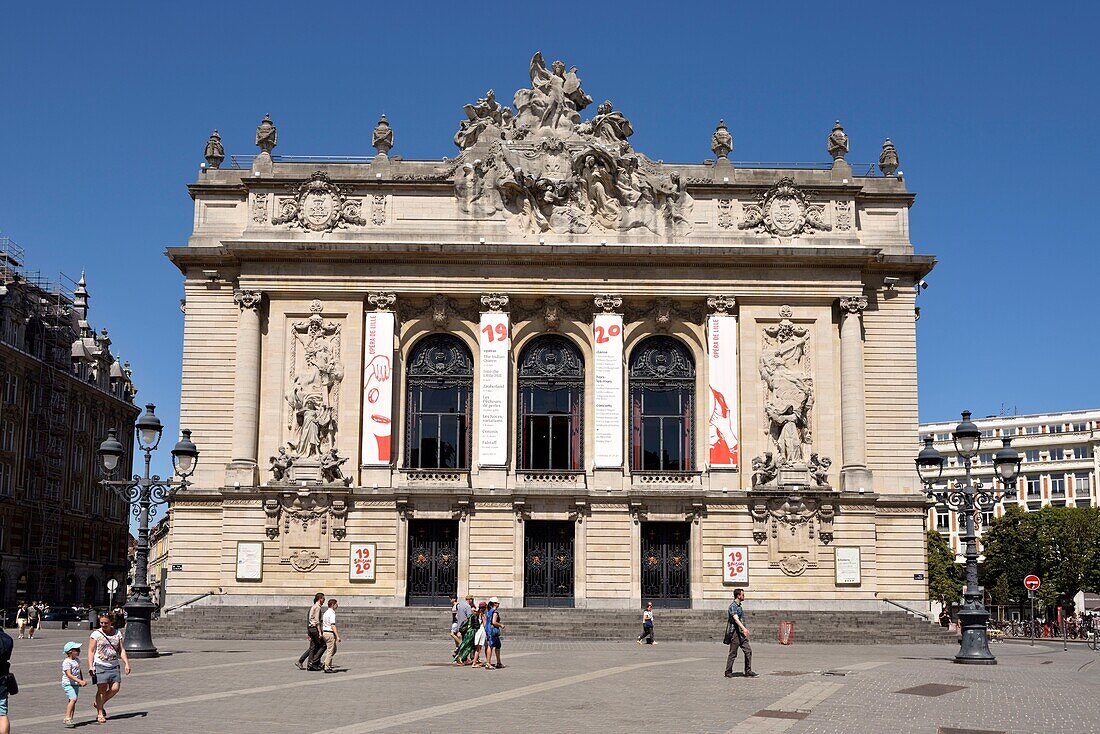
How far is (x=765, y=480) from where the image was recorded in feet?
158

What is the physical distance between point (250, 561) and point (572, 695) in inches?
1114

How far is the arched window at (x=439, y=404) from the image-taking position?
49.6 meters

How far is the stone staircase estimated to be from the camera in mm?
42594

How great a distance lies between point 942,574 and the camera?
92.2 meters

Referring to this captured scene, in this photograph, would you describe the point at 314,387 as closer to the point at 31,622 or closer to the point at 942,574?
the point at 31,622

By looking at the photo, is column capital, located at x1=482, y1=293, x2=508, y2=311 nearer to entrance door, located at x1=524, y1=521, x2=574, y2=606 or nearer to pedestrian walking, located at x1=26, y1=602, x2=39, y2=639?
entrance door, located at x1=524, y1=521, x2=574, y2=606

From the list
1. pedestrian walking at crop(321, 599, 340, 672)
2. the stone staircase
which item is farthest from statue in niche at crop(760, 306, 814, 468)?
pedestrian walking at crop(321, 599, 340, 672)

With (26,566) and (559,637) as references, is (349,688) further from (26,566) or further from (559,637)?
(26,566)

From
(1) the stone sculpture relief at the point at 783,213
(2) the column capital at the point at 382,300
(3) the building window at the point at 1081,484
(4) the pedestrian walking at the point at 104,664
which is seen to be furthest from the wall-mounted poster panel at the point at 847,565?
(3) the building window at the point at 1081,484

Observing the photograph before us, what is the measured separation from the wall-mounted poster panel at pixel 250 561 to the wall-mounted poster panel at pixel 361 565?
352 centimetres

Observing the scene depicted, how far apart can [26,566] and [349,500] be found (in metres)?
38.7

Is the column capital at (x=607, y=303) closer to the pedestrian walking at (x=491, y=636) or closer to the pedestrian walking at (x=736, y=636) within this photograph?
the pedestrian walking at (x=491, y=636)

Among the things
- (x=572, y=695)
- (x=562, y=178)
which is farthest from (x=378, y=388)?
(x=572, y=695)

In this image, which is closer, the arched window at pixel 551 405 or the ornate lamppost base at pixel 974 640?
the ornate lamppost base at pixel 974 640
